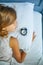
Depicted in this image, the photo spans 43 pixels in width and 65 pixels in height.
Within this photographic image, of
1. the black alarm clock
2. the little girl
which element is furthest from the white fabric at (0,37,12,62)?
the black alarm clock

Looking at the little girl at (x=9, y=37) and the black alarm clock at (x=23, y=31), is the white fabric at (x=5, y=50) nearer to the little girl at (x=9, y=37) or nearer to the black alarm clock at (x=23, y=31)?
the little girl at (x=9, y=37)

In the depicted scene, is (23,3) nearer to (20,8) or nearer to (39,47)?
(20,8)

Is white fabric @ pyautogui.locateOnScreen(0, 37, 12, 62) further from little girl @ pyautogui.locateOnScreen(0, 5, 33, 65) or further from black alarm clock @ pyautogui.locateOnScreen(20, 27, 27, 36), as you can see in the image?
black alarm clock @ pyautogui.locateOnScreen(20, 27, 27, 36)

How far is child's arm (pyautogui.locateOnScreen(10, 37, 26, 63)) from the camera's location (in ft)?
3.90

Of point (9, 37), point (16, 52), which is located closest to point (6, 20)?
point (9, 37)

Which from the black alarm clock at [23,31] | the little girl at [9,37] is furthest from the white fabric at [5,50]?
the black alarm clock at [23,31]

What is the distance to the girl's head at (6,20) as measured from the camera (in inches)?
46.7

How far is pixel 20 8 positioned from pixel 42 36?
27 centimetres

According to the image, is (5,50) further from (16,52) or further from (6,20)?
(6,20)

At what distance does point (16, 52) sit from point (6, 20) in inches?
9.5

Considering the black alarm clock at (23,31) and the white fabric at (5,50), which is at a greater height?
the black alarm clock at (23,31)

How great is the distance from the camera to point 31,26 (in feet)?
3.94

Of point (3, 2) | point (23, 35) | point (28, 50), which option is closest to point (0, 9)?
point (3, 2)

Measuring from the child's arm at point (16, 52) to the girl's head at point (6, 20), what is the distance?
0.08 m
